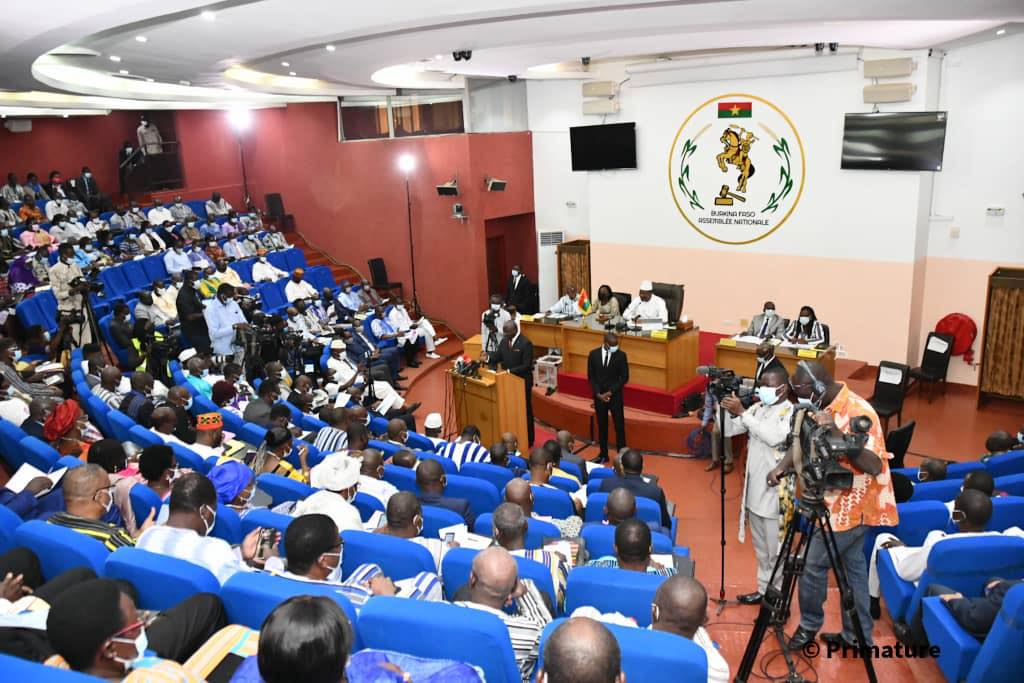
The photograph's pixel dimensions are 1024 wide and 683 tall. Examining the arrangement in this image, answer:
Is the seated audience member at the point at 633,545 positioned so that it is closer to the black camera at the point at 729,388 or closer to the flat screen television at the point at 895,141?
the black camera at the point at 729,388

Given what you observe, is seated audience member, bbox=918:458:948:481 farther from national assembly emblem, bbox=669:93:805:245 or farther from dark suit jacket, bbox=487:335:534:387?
national assembly emblem, bbox=669:93:805:245

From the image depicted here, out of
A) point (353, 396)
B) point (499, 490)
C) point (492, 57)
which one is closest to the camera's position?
point (499, 490)

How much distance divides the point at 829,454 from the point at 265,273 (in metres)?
11.4

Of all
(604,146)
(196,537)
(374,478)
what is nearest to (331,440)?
(374,478)

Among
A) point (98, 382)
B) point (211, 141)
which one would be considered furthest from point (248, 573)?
point (211, 141)

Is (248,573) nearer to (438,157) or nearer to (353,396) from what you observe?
(353,396)

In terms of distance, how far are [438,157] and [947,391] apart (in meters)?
8.88

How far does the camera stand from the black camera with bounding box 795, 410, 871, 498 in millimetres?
3428

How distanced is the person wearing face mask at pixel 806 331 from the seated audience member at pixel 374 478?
5.61 m

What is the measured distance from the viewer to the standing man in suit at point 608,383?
8.02 metres

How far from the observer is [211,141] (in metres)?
17.0

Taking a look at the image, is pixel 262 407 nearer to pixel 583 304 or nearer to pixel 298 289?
pixel 583 304

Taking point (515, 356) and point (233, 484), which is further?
point (515, 356)

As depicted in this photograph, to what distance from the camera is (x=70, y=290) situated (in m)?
9.42
